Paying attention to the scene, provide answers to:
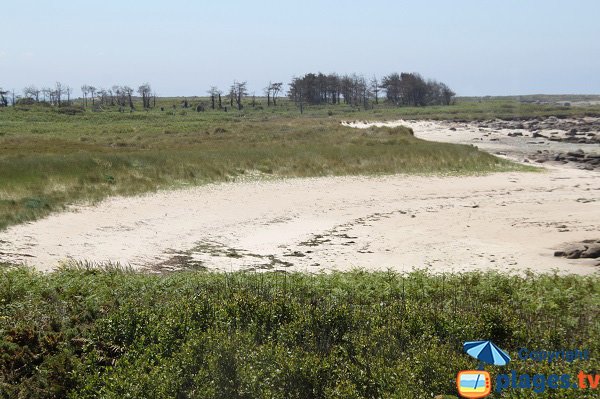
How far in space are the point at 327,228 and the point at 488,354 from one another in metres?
11.9

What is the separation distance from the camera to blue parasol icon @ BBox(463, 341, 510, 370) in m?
5.38

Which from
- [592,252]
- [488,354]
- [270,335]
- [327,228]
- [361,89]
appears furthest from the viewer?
[361,89]

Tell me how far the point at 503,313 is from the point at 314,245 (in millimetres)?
8906

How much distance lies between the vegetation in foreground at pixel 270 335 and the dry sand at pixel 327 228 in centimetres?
422

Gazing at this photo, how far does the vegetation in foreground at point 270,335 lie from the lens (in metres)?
5.49

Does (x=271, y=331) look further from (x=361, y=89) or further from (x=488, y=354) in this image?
(x=361, y=89)

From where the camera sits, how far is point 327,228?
57.0 feet

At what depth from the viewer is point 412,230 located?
1684cm

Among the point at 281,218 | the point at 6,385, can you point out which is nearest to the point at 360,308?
the point at 6,385

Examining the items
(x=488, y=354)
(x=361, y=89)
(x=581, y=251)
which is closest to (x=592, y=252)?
(x=581, y=251)

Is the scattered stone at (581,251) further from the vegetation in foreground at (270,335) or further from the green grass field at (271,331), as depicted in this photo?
the vegetation in foreground at (270,335)

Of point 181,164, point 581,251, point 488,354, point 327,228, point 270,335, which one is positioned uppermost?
point 181,164

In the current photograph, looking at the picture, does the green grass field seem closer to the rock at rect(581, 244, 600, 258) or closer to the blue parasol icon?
the blue parasol icon

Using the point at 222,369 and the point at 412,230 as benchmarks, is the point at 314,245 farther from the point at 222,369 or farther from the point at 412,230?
the point at 222,369
